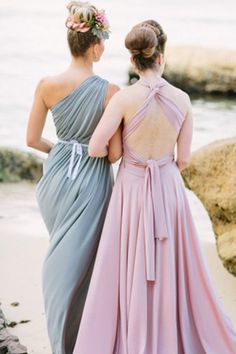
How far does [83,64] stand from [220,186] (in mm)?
1442

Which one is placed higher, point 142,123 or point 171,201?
point 142,123

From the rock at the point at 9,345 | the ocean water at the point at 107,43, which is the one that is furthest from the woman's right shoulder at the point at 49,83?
the ocean water at the point at 107,43

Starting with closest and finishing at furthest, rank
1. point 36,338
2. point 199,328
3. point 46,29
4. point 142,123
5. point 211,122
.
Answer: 1. point 142,123
2. point 199,328
3. point 36,338
4. point 211,122
5. point 46,29

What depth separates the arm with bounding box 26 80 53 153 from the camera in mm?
3154

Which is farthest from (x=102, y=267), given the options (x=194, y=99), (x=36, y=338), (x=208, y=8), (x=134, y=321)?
(x=208, y=8)

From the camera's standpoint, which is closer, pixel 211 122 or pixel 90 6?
pixel 90 6

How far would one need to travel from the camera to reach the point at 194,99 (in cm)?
1247

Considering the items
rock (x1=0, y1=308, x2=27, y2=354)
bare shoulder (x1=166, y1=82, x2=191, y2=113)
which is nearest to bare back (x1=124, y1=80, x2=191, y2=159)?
bare shoulder (x1=166, y1=82, x2=191, y2=113)

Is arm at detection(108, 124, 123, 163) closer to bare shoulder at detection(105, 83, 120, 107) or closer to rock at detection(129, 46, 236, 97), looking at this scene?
bare shoulder at detection(105, 83, 120, 107)

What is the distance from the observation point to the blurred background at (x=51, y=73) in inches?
173

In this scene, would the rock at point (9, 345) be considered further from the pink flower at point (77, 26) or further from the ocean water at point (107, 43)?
the ocean water at point (107, 43)

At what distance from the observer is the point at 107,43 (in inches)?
610

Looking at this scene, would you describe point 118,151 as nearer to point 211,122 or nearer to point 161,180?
point 161,180

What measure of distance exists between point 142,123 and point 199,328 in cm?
83
